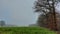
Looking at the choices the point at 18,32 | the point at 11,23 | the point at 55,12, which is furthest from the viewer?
the point at 55,12

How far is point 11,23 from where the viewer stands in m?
9.31

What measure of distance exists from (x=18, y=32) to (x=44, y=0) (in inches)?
218

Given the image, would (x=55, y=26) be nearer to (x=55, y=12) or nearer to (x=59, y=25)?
(x=59, y=25)

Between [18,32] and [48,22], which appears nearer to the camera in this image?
[18,32]

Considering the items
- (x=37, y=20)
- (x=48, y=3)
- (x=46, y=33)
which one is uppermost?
(x=48, y=3)

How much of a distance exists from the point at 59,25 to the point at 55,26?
300 mm

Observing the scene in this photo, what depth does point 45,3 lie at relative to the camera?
1033 cm

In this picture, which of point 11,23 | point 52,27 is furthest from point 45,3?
point 11,23

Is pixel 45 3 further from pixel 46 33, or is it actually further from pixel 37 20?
pixel 46 33

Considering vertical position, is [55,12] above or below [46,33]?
above

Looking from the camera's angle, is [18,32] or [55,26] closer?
[18,32]

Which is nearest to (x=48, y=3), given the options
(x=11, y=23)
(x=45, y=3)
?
(x=45, y=3)

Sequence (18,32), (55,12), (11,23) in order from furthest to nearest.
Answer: (55,12) < (11,23) < (18,32)

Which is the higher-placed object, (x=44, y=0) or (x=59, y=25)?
(x=44, y=0)
